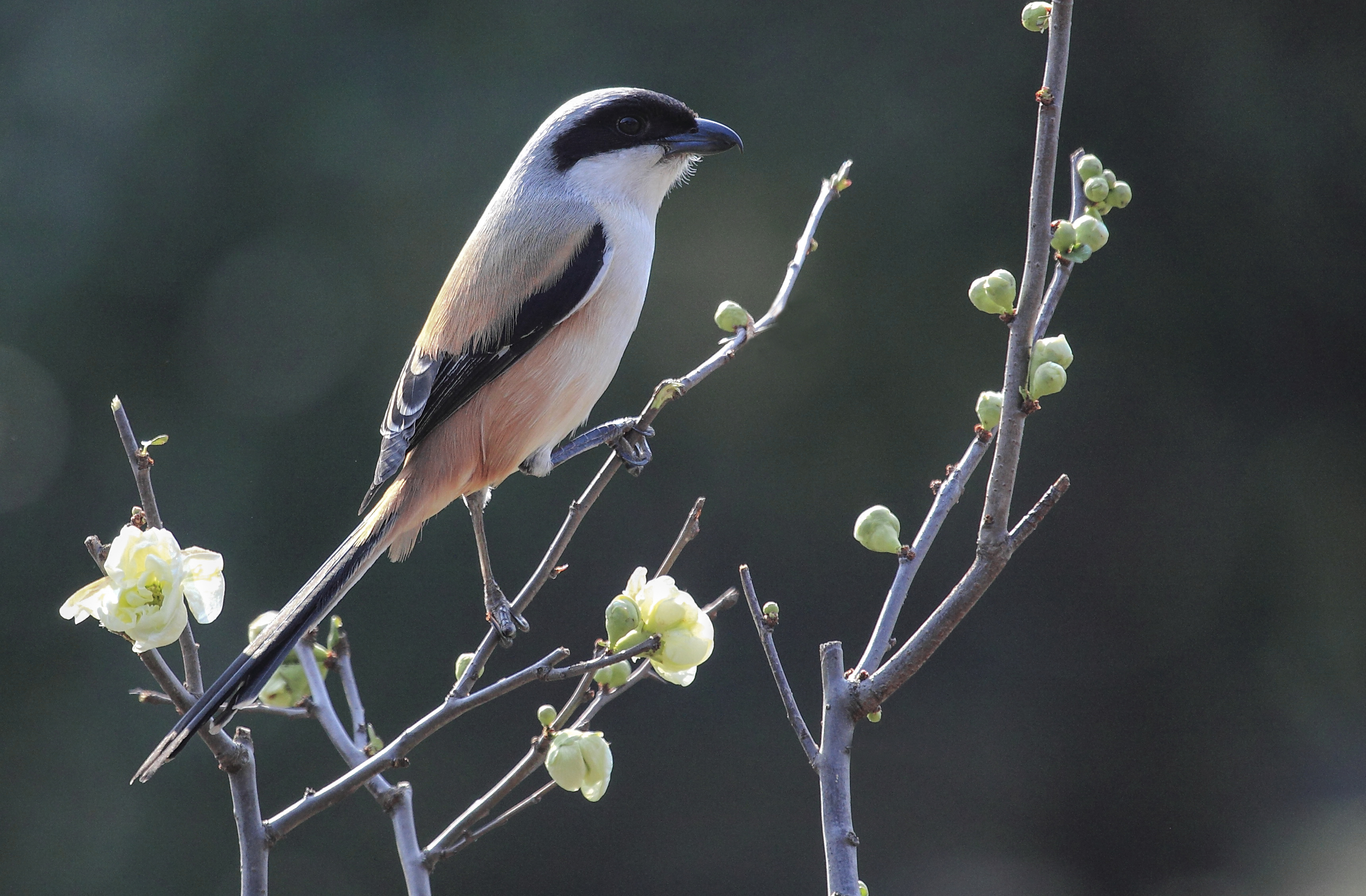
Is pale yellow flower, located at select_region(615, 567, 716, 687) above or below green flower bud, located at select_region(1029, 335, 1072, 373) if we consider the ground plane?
below

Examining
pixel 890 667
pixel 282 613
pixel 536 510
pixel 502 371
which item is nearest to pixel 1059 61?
pixel 890 667

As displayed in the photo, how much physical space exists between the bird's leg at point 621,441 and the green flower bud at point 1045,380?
3.02 feet

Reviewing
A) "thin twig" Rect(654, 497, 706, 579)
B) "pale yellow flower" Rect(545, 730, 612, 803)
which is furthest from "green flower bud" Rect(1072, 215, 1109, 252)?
"pale yellow flower" Rect(545, 730, 612, 803)

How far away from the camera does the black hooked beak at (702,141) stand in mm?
2186

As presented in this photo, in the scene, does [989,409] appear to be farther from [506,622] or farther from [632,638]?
[506,622]

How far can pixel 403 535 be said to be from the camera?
190 cm

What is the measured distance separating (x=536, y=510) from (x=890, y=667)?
3.30 meters

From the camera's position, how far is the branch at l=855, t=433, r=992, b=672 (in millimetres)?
1051

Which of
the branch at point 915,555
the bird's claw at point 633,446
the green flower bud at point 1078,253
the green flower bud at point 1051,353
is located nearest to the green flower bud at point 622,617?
the branch at point 915,555

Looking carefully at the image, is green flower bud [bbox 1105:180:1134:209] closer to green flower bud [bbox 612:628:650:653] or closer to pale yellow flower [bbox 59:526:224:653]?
green flower bud [bbox 612:628:650:653]

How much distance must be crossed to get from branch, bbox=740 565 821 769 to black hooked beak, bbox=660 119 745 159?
1.24m

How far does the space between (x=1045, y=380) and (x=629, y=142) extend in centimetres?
139

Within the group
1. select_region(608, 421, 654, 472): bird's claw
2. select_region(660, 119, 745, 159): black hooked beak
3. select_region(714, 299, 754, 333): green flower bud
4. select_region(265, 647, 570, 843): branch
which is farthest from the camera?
select_region(660, 119, 745, 159): black hooked beak

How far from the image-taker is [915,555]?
1154mm
